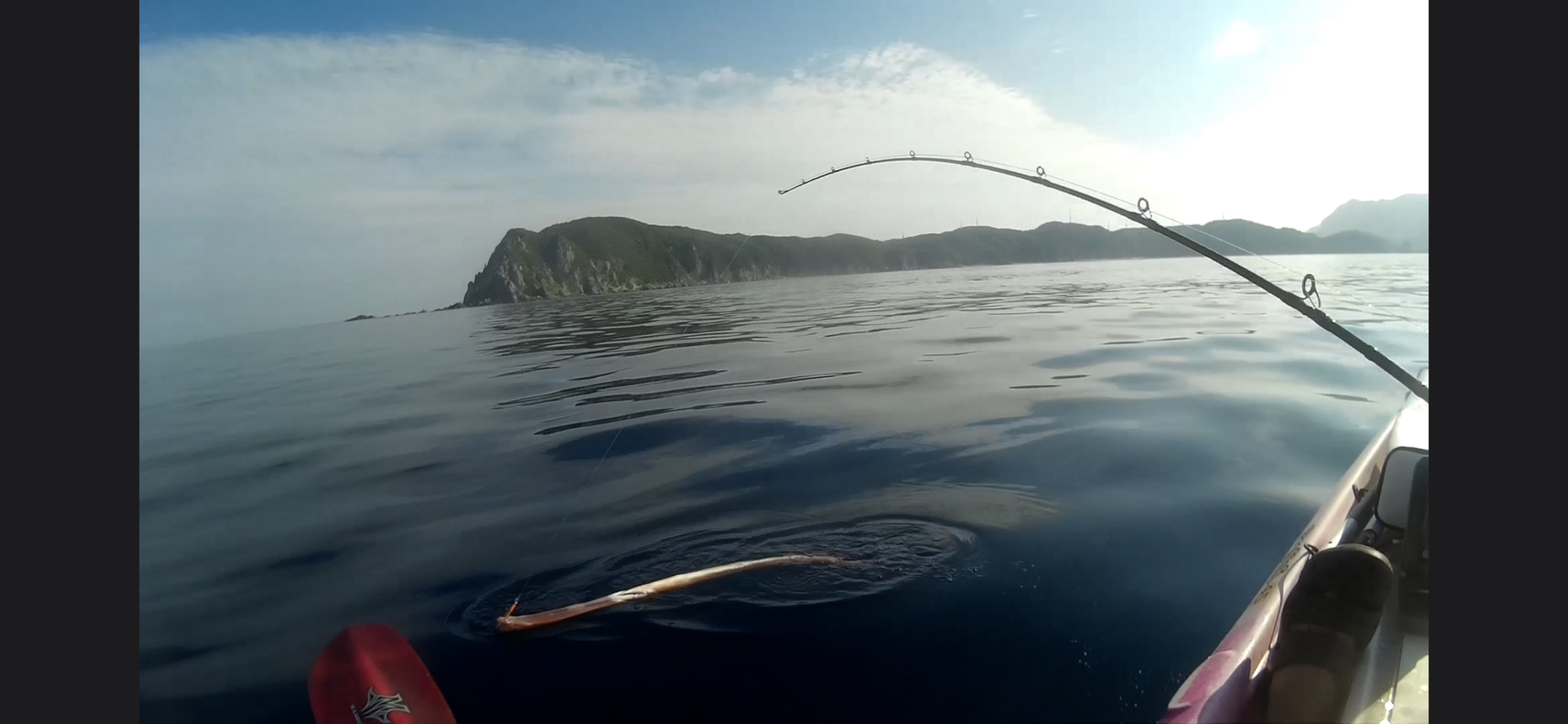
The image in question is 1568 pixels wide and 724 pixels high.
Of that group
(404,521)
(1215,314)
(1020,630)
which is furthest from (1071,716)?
(1215,314)

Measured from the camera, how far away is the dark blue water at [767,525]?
602cm

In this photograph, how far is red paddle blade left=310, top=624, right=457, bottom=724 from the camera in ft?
17.7

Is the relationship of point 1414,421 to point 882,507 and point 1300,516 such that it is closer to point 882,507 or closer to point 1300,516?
point 1300,516

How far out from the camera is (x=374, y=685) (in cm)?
552

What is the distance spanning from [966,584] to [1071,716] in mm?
2105

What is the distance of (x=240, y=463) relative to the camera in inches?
593

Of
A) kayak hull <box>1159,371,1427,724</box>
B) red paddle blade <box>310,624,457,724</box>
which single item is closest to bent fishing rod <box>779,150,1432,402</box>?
kayak hull <box>1159,371,1427,724</box>

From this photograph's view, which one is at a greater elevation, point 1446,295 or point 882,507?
point 1446,295

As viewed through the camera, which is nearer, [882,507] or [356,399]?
[882,507]

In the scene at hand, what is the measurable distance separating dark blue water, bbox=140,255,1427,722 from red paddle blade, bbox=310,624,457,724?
38cm

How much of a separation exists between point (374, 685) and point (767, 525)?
15.2 feet

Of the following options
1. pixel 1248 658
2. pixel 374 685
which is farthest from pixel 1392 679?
pixel 374 685

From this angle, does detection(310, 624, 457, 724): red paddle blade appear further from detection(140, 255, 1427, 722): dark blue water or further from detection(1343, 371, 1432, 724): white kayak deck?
detection(1343, 371, 1432, 724): white kayak deck

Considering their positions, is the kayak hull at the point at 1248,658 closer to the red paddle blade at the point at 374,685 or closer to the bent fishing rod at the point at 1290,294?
the bent fishing rod at the point at 1290,294
